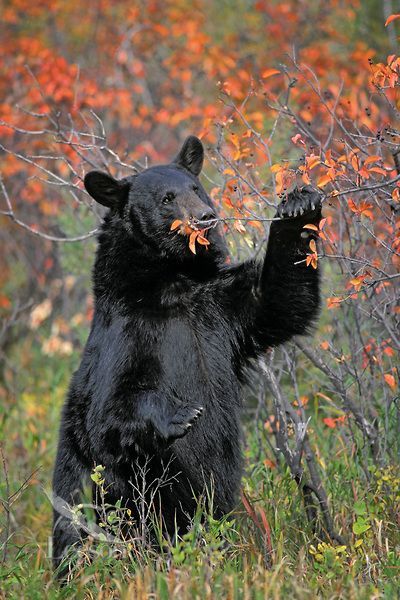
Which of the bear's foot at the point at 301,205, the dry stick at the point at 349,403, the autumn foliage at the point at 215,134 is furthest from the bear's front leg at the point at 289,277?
the dry stick at the point at 349,403

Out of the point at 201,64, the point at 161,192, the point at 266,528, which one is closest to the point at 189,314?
the point at 161,192

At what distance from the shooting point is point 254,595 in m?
3.24

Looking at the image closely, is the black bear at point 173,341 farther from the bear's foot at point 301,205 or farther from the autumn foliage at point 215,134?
the autumn foliage at point 215,134

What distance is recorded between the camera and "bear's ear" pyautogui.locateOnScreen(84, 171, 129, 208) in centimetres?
437

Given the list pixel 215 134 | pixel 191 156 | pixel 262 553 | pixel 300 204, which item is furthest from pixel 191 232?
pixel 215 134

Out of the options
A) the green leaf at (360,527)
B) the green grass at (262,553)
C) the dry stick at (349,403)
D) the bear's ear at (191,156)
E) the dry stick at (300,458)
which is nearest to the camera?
the green grass at (262,553)

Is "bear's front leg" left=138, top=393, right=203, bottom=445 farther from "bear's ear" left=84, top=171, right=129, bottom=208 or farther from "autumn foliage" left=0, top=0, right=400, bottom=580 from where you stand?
"bear's ear" left=84, top=171, right=129, bottom=208

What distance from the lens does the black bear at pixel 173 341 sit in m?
4.09

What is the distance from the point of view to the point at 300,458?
4.37 meters

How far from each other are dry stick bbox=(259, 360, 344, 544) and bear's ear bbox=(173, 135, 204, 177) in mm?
1077

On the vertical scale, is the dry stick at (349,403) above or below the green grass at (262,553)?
above

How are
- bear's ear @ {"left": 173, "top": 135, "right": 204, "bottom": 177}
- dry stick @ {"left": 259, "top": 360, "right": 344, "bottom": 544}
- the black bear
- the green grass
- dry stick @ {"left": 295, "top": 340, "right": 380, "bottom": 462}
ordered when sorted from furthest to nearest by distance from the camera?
bear's ear @ {"left": 173, "top": 135, "right": 204, "bottom": 177}
dry stick @ {"left": 295, "top": 340, "right": 380, "bottom": 462}
dry stick @ {"left": 259, "top": 360, "right": 344, "bottom": 544}
the black bear
the green grass

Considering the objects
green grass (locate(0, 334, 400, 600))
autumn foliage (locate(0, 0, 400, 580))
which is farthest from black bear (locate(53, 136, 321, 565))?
green grass (locate(0, 334, 400, 600))

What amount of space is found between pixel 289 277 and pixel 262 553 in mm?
1194
